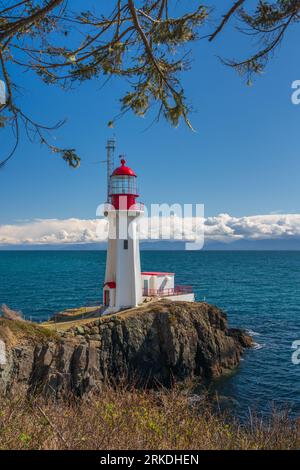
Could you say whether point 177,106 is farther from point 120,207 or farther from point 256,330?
point 256,330

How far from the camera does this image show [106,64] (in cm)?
870

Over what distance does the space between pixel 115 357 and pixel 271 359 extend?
1196cm

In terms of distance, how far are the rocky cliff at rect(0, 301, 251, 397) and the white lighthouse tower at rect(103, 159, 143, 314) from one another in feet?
6.27

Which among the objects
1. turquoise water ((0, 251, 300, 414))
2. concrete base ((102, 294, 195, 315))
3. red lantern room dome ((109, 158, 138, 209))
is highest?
red lantern room dome ((109, 158, 138, 209))

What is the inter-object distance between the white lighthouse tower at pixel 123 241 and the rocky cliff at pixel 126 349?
6.27 ft

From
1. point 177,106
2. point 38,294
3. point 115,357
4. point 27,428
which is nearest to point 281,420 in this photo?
point 27,428

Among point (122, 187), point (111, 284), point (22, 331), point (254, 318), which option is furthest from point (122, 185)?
point (254, 318)

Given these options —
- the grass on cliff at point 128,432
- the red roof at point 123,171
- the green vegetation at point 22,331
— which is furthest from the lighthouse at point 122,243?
the grass on cliff at point 128,432

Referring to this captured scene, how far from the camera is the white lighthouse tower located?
93.2 ft

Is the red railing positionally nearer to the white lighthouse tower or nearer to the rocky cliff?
the white lighthouse tower

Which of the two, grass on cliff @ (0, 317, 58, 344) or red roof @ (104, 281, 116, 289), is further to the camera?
red roof @ (104, 281, 116, 289)

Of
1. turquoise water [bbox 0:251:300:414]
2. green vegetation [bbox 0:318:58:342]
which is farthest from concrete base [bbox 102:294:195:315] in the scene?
green vegetation [bbox 0:318:58:342]

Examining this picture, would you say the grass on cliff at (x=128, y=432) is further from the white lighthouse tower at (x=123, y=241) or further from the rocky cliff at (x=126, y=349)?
the white lighthouse tower at (x=123, y=241)

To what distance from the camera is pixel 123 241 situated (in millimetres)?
28812
